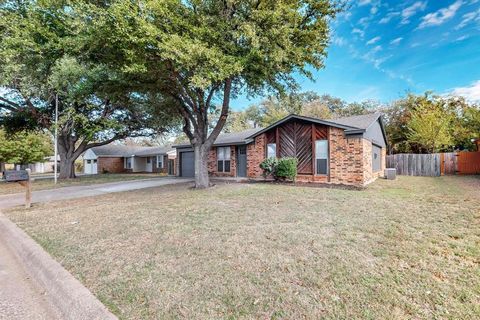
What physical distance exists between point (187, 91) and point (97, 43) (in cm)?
349

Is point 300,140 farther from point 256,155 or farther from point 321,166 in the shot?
point 256,155

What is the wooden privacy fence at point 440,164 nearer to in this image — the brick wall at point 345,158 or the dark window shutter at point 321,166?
the brick wall at point 345,158

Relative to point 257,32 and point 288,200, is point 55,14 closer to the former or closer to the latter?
point 257,32

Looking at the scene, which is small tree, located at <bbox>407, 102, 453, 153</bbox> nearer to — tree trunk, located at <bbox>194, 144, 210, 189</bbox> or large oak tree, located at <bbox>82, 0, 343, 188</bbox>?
large oak tree, located at <bbox>82, 0, 343, 188</bbox>

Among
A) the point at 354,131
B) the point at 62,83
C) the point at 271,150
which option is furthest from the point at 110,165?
the point at 354,131

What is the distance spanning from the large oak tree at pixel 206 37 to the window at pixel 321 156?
3999mm

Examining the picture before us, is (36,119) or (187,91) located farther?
(36,119)

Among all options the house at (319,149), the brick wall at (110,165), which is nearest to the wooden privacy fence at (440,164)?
the house at (319,149)

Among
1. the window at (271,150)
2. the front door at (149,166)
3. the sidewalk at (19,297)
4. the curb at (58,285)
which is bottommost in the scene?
the sidewalk at (19,297)

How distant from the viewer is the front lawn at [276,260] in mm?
2215

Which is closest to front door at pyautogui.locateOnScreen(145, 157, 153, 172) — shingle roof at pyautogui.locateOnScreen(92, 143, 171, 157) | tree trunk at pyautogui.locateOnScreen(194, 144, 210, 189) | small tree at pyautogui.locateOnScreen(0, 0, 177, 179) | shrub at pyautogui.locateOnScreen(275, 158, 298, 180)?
shingle roof at pyautogui.locateOnScreen(92, 143, 171, 157)

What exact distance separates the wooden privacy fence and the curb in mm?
20154

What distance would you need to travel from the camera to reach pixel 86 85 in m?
11.4

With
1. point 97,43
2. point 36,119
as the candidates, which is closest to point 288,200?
point 97,43
